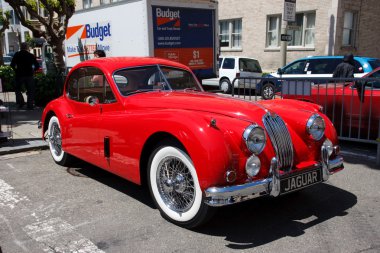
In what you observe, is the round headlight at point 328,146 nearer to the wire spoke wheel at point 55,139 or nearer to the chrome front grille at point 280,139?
the chrome front grille at point 280,139

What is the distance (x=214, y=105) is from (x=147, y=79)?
4.08 feet

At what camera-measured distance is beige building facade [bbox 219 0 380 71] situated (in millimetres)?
19156

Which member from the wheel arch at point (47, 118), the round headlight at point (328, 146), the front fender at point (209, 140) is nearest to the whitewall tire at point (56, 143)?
the wheel arch at point (47, 118)

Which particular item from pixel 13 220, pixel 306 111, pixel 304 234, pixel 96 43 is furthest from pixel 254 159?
pixel 96 43

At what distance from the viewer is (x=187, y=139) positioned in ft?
11.4

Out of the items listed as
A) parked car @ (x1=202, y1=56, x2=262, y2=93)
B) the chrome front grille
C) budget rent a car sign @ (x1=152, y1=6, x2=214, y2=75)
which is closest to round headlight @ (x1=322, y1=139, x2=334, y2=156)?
the chrome front grille

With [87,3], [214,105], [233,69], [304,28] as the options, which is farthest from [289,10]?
[87,3]

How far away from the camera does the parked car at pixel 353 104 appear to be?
6410 mm

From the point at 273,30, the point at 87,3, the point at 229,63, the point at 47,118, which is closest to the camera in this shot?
the point at 47,118

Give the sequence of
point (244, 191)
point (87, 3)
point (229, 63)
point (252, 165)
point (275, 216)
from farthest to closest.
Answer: point (87, 3) < point (229, 63) < point (275, 216) < point (252, 165) < point (244, 191)

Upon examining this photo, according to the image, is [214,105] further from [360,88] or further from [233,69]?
[233,69]

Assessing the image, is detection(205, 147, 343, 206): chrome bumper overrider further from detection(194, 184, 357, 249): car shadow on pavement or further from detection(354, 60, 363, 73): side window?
A: detection(354, 60, 363, 73): side window

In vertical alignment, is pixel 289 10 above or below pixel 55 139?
above

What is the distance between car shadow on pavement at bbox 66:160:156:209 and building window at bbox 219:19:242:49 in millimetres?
19022
